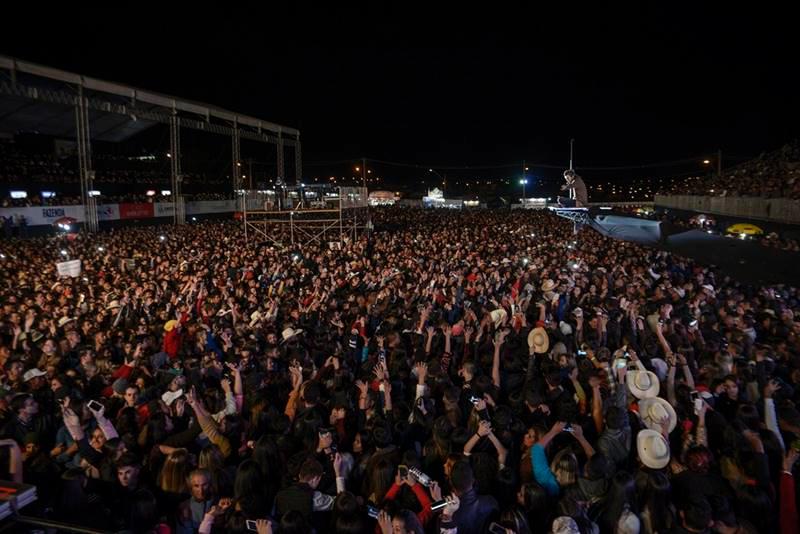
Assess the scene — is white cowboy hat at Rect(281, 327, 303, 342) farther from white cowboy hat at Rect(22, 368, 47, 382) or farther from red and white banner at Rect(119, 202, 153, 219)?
red and white banner at Rect(119, 202, 153, 219)

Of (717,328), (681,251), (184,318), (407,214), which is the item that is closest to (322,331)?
(184,318)

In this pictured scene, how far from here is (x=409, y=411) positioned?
4.24 meters

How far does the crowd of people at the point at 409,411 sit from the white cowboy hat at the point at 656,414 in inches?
0.7

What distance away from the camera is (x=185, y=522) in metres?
3.01

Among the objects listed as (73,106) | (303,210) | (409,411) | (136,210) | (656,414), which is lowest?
(409,411)

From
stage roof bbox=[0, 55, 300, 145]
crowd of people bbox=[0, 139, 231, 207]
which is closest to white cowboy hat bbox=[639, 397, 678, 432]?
stage roof bbox=[0, 55, 300, 145]

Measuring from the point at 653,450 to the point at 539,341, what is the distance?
7.89 feet

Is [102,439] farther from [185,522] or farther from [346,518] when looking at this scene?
[346,518]

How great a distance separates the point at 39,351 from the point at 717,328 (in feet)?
29.3

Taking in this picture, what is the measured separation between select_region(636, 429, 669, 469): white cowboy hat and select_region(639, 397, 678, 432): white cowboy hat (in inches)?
14.8

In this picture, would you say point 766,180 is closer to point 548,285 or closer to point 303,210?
point 548,285

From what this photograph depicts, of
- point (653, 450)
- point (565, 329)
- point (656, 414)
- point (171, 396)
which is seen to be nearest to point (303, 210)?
point (565, 329)

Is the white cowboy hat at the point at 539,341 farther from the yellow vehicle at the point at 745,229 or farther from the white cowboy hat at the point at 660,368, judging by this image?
the yellow vehicle at the point at 745,229

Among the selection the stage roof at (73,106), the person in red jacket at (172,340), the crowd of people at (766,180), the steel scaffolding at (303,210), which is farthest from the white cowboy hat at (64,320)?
the crowd of people at (766,180)
